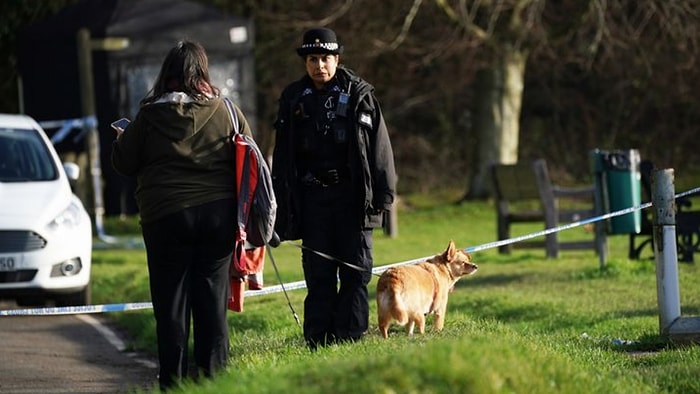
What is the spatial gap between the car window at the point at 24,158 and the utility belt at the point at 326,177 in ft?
19.0

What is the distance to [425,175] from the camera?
104ft

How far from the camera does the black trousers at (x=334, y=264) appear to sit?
891cm

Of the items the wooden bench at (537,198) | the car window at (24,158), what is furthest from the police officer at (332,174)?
the wooden bench at (537,198)

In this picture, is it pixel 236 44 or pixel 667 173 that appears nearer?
pixel 667 173

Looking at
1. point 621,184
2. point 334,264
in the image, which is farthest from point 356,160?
point 621,184

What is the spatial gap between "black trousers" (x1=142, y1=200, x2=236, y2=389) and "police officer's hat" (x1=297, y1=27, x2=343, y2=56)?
1.29 m

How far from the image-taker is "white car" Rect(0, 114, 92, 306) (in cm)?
1298

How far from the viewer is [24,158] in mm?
14508

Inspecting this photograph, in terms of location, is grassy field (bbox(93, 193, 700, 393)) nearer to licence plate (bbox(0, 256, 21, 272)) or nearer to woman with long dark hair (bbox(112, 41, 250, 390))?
woman with long dark hair (bbox(112, 41, 250, 390))

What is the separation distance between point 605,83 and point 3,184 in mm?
19427

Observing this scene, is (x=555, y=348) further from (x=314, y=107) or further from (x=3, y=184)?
(x=3, y=184)

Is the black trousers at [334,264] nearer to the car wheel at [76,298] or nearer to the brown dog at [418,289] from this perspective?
the brown dog at [418,289]

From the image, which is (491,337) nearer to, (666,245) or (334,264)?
(334,264)

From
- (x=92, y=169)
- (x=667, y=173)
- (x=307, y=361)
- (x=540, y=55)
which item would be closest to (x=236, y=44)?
(x=92, y=169)
